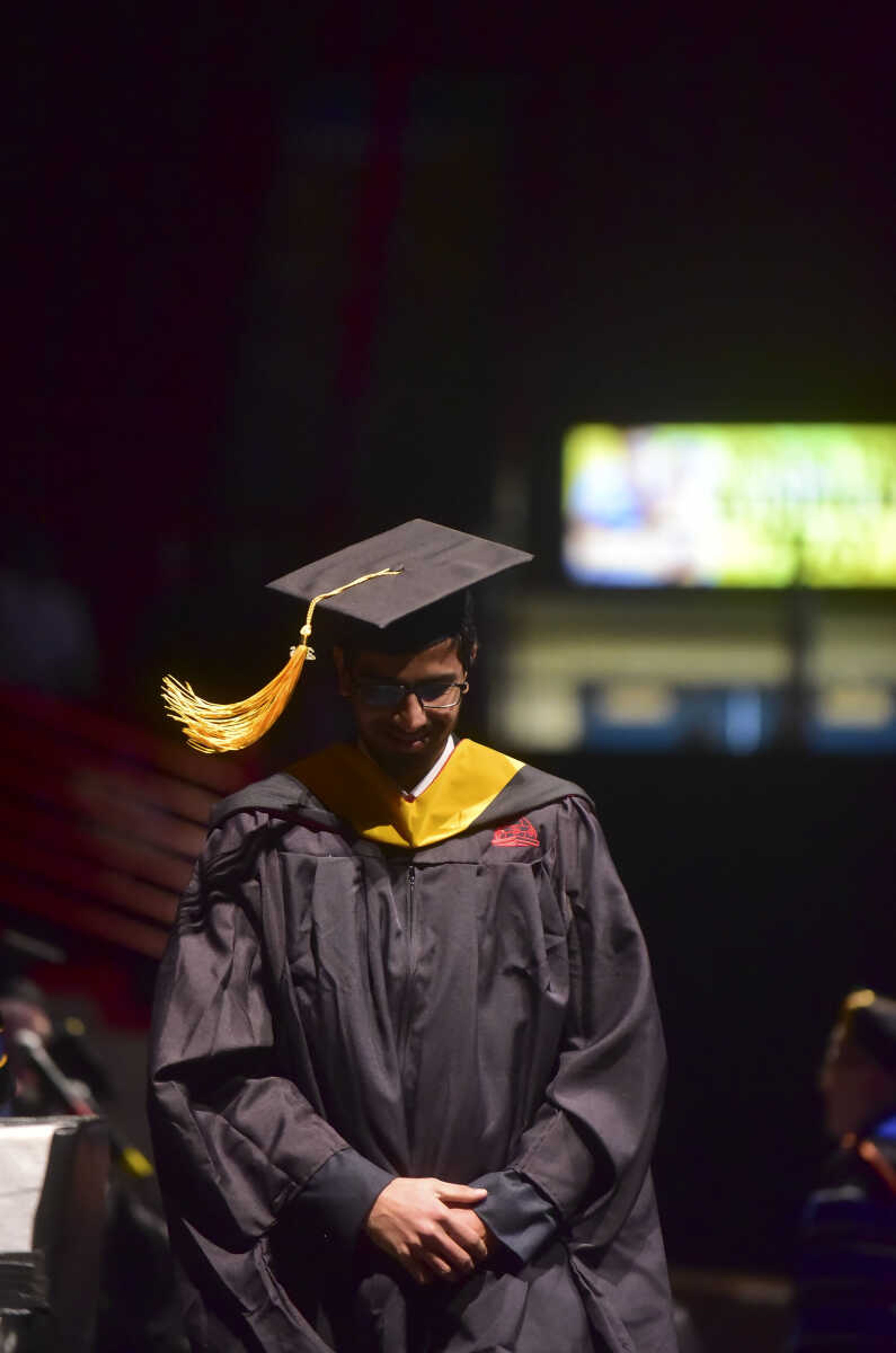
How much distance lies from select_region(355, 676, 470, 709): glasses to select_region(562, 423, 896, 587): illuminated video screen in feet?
17.9

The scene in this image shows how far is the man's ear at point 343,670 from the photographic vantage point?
2209 millimetres

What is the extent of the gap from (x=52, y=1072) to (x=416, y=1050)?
4.83ft

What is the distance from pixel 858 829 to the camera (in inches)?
196

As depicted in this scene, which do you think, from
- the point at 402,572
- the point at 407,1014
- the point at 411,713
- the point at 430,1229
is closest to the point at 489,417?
the point at 402,572

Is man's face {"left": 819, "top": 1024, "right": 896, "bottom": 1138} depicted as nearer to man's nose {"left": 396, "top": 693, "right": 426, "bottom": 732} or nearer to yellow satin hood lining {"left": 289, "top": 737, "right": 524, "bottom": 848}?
yellow satin hood lining {"left": 289, "top": 737, "right": 524, "bottom": 848}

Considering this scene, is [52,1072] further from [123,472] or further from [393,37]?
[393,37]

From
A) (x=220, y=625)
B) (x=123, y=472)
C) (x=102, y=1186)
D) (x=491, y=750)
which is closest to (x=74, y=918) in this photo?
(x=220, y=625)

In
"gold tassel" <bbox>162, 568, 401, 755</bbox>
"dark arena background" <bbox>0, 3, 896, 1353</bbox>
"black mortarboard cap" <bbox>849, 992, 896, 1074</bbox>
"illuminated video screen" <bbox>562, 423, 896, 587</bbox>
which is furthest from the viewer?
"illuminated video screen" <bbox>562, 423, 896, 587</bbox>

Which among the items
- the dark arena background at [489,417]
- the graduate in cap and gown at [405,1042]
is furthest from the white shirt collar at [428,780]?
the dark arena background at [489,417]

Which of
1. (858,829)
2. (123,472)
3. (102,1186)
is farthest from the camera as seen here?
(123,472)

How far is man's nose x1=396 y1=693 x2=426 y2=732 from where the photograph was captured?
84.4 inches

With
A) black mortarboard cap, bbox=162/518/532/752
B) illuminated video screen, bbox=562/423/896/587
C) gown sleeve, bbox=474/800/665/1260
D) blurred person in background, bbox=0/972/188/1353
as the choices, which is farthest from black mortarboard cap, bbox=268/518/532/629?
illuminated video screen, bbox=562/423/896/587

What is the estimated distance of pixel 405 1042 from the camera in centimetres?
209

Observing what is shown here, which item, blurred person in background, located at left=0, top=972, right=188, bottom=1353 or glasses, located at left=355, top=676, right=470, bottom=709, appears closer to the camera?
glasses, located at left=355, top=676, right=470, bottom=709
